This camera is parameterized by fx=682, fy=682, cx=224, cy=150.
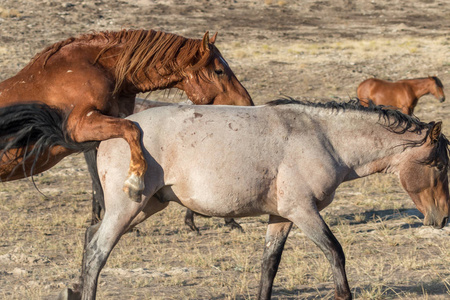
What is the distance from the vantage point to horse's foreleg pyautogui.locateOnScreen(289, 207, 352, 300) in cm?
467

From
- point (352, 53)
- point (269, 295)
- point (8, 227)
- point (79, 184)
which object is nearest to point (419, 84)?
point (352, 53)

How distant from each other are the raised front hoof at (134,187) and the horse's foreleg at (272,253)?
114 centimetres

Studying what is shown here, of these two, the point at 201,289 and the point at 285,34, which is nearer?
the point at 201,289

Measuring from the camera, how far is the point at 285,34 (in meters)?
29.7

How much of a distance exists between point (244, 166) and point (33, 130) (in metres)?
1.60

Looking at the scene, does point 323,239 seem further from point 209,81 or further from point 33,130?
point 33,130

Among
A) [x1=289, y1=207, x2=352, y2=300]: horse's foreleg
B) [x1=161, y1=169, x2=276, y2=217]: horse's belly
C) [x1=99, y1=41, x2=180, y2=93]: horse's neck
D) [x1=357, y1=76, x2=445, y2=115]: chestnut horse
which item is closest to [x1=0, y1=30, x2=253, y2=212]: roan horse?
[x1=99, y1=41, x2=180, y2=93]: horse's neck

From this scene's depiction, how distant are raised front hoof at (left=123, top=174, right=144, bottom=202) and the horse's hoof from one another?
93 cm

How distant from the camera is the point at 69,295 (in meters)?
4.91

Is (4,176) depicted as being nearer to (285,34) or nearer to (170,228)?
(170,228)

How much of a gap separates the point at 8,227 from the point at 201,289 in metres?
3.64

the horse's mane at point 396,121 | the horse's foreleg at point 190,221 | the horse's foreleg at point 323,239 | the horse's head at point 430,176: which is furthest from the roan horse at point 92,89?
the horse's foreleg at point 190,221

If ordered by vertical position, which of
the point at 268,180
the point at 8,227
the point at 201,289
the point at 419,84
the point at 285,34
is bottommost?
the point at 285,34

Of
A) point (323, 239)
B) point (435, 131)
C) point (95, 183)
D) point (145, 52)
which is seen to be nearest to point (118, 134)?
point (145, 52)
